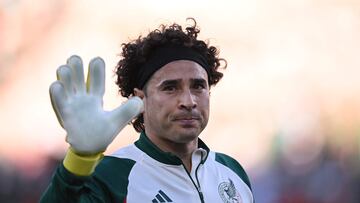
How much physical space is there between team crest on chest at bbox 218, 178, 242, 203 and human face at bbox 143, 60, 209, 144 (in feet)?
0.78

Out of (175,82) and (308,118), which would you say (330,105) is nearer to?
(308,118)

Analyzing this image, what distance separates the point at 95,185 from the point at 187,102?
45 centimetres

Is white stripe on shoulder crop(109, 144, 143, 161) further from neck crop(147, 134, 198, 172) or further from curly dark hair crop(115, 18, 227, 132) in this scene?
curly dark hair crop(115, 18, 227, 132)

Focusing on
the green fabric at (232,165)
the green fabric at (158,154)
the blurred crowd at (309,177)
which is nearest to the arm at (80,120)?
the green fabric at (158,154)

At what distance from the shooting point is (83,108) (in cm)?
210

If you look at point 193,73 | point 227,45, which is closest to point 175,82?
point 193,73

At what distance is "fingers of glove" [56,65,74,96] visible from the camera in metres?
2.07

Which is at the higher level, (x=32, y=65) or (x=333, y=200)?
(x=32, y=65)

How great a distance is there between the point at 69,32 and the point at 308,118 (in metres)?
2.35

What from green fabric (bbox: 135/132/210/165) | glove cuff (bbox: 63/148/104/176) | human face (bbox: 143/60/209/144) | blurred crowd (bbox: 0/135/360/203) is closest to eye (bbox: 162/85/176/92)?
human face (bbox: 143/60/209/144)

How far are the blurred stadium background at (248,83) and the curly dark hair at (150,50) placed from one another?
3267 millimetres

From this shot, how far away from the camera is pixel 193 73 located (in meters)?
2.79

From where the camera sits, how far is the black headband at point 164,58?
2.82 metres

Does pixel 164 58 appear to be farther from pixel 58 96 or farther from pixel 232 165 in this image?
pixel 58 96
